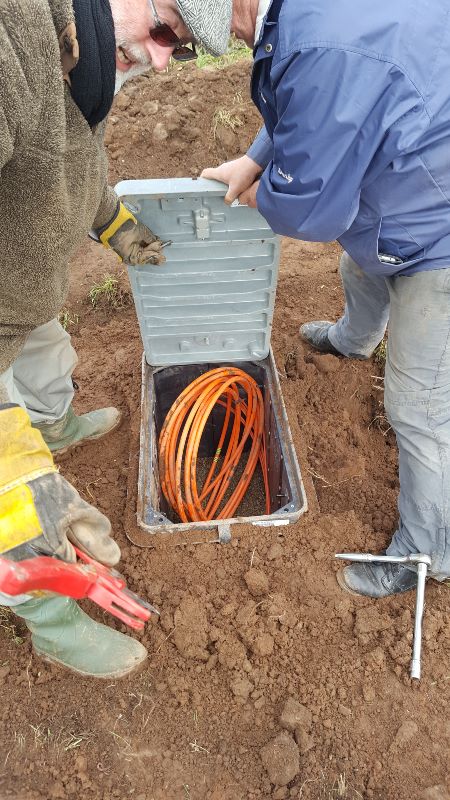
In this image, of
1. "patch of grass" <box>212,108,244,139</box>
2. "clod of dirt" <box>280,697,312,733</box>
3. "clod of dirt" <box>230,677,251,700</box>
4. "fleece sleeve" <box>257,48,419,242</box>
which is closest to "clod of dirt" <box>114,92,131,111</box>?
"patch of grass" <box>212,108,244,139</box>

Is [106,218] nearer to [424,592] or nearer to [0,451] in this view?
[0,451]

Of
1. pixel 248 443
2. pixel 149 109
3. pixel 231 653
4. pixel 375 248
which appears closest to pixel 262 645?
pixel 231 653

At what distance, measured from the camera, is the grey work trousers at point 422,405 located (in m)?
1.84

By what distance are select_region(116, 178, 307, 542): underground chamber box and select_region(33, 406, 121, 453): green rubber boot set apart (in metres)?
0.25

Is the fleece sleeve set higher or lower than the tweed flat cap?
lower

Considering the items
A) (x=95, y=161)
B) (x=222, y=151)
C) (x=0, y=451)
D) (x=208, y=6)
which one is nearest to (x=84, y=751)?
(x=0, y=451)

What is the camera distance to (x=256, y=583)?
2.21m

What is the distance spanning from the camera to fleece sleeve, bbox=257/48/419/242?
1.36 metres

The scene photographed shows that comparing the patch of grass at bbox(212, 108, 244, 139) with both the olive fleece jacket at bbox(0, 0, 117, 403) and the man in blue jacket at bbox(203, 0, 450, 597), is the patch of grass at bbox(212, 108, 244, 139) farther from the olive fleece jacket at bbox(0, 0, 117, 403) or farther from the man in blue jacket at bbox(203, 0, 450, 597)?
the olive fleece jacket at bbox(0, 0, 117, 403)

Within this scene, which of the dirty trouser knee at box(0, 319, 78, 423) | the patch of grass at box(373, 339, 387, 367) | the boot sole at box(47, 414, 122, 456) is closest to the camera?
the dirty trouser knee at box(0, 319, 78, 423)

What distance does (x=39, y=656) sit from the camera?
2.09 m

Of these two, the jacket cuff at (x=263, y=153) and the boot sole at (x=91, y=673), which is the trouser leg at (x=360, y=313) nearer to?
the jacket cuff at (x=263, y=153)

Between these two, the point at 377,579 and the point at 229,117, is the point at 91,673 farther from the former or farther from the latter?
the point at 229,117

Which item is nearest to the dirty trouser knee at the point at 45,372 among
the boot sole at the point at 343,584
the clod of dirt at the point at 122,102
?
the boot sole at the point at 343,584
